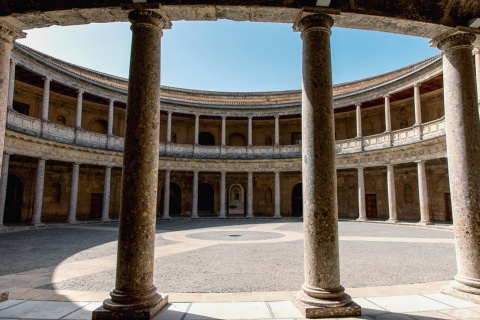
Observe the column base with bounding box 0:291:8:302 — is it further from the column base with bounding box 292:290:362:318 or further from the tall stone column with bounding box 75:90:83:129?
the tall stone column with bounding box 75:90:83:129

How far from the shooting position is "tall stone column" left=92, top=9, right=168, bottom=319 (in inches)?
169

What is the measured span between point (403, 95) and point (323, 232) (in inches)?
891

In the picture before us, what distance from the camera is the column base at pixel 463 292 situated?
193 inches

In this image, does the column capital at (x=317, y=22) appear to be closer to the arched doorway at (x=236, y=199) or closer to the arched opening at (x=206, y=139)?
the arched doorway at (x=236, y=199)

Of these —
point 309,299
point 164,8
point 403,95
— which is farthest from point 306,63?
point 403,95

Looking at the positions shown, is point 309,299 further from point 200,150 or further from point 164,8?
point 200,150

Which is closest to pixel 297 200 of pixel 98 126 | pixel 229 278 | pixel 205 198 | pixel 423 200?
pixel 205 198

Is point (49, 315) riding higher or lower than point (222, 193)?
lower

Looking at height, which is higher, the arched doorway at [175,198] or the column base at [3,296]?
the arched doorway at [175,198]

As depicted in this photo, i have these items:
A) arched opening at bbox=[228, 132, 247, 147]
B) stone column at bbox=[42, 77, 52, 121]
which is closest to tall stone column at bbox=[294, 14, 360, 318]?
stone column at bbox=[42, 77, 52, 121]

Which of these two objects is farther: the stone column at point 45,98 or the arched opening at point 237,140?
the arched opening at point 237,140

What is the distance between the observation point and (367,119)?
27.4m

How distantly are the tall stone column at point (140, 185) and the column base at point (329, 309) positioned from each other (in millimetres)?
A: 2101

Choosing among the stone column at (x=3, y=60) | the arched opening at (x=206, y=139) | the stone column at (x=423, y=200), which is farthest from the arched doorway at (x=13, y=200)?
the stone column at (x=423, y=200)
